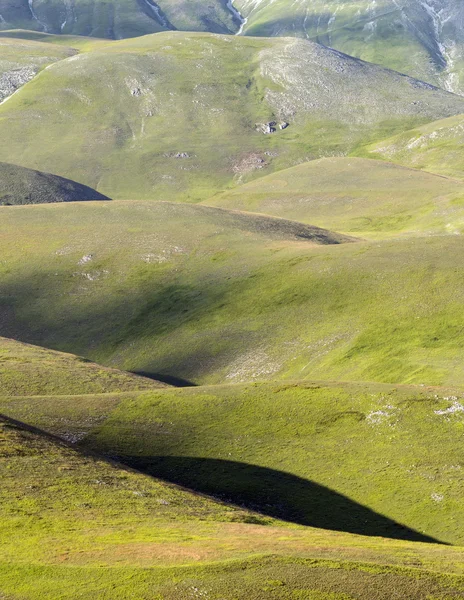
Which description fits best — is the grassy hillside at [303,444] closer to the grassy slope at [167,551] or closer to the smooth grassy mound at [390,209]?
the grassy slope at [167,551]

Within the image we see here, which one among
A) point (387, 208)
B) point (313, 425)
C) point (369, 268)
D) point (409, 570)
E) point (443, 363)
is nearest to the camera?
point (409, 570)

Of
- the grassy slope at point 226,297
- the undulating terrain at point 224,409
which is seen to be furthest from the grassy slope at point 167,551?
the grassy slope at point 226,297

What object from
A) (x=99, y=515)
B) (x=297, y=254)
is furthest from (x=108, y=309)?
(x=99, y=515)

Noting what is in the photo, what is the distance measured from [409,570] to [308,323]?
66914 millimetres

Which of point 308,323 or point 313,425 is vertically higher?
point 313,425

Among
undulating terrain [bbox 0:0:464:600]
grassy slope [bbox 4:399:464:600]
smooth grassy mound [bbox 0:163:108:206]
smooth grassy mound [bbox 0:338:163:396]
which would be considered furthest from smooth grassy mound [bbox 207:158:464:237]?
grassy slope [bbox 4:399:464:600]

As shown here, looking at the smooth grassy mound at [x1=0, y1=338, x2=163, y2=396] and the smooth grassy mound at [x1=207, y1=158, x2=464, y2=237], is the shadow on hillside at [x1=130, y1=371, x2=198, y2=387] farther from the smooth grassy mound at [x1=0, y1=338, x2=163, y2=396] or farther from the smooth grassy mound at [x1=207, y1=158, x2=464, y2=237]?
the smooth grassy mound at [x1=207, y1=158, x2=464, y2=237]

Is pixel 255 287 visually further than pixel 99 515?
Yes

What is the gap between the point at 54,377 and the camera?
74812 millimetres

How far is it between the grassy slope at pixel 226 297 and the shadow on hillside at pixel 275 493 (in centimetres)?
2395

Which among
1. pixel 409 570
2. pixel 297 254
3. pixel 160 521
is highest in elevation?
pixel 409 570

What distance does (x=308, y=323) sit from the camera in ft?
311

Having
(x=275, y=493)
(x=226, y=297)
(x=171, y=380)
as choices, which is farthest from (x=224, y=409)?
(x=226, y=297)

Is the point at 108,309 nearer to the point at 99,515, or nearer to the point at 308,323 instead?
the point at 308,323
